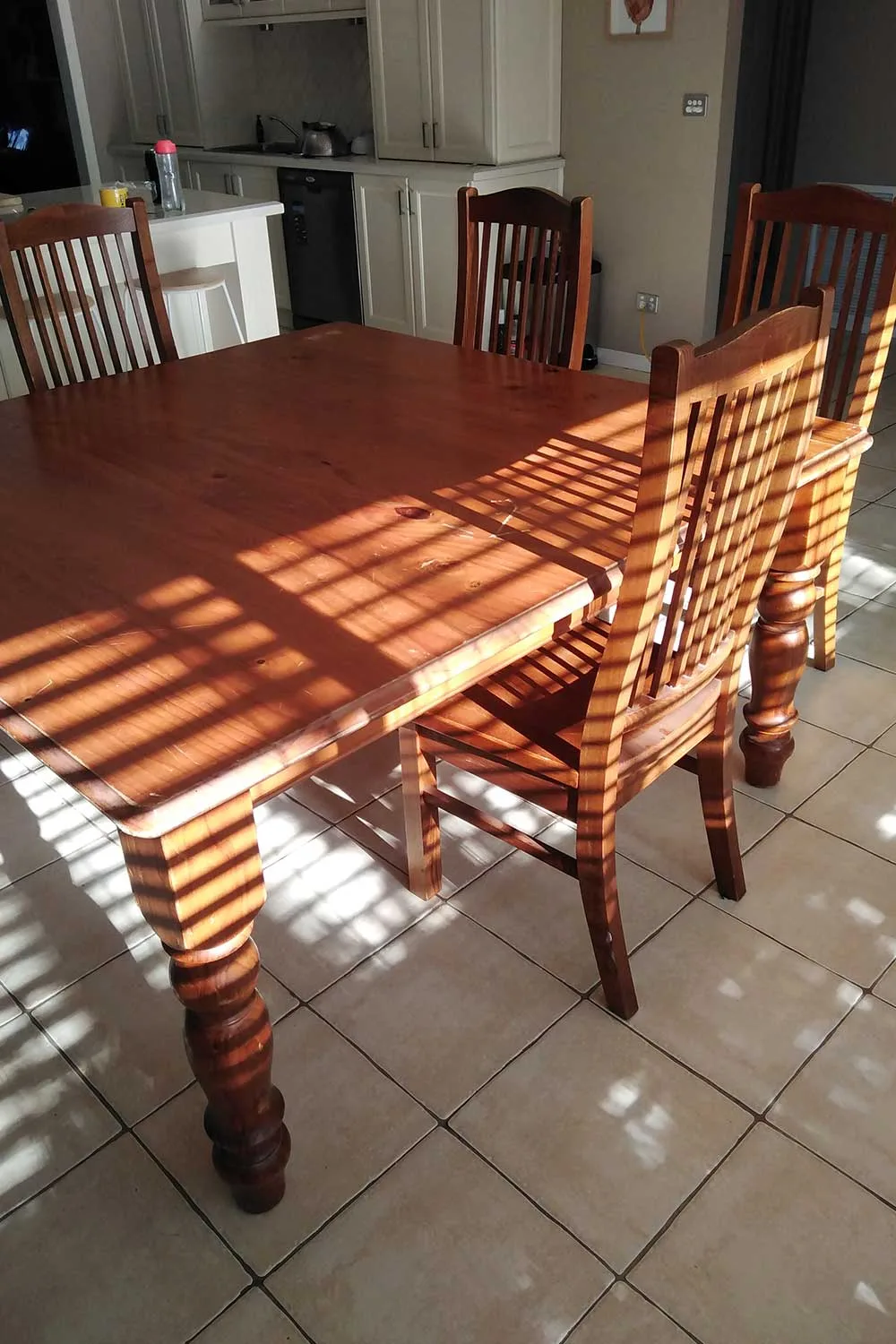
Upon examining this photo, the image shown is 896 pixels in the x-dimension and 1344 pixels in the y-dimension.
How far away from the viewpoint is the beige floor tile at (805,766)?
210 cm

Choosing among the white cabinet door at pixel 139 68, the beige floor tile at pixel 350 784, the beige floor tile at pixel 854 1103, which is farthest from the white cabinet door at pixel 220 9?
the beige floor tile at pixel 854 1103

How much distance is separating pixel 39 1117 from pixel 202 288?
2.58 metres

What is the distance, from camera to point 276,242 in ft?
18.0

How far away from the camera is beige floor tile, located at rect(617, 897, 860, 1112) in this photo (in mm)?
1555

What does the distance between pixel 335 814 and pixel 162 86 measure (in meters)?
5.39

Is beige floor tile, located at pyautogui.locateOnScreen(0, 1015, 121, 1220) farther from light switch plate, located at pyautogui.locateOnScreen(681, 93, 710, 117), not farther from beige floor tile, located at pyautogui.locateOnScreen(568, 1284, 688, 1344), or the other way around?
light switch plate, located at pyautogui.locateOnScreen(681, 93, 710, 117)

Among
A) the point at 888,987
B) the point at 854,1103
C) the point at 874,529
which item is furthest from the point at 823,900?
the point at 874,529

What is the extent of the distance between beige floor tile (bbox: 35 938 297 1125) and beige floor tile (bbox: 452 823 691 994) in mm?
391

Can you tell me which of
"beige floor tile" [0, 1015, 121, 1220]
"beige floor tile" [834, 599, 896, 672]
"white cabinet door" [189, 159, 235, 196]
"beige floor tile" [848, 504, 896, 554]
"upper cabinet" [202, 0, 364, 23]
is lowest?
"beige floor tile" [0, 1015, 121, 1220]

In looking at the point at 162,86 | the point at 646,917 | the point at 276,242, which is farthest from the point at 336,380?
the point at 162,86

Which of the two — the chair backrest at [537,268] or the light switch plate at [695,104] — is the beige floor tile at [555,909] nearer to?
the chair backrest at [537,268]

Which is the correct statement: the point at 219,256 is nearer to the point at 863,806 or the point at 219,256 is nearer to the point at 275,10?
the point at 275,10

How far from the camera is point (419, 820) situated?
1.80m

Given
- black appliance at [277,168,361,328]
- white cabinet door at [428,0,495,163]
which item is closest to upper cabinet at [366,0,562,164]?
white cabinet door at [428,0,495,163]
